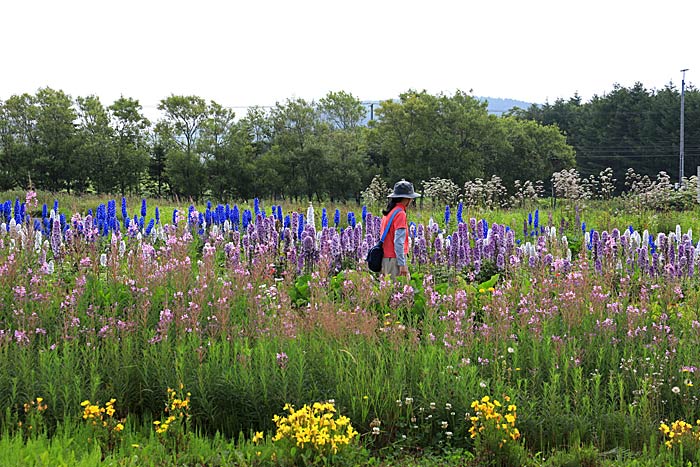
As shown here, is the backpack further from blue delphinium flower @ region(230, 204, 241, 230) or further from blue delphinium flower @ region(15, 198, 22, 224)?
blue delphinium flower @ region(15, 198, 22, 224)

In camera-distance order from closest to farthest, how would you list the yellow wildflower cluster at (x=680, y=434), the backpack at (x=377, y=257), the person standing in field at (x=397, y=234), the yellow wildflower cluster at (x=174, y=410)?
the yellow wildflower cluster at (x=680, y=434) < the yellow wildflower cluster at (x=174, y=410) < the person standing in field at (x=397, y=234) < the backpack at (x=377, y=257)

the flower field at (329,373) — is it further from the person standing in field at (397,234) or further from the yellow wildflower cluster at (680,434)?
the person standing in field at (397,234)

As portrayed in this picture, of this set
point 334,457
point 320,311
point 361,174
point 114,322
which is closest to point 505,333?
point 320,311

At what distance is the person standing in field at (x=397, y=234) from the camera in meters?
7.62

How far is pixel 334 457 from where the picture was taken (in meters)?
4.14

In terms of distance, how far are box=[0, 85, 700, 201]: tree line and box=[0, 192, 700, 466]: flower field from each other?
100 ft

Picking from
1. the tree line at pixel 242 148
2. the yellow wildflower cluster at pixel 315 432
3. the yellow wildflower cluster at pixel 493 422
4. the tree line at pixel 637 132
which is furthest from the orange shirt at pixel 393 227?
the tree line at pixel 637 132

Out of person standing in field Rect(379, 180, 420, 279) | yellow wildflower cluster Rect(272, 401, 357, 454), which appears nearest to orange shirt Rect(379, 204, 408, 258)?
person standing in field Rect(379, 180, 420, 279)

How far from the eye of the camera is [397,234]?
25.0 feet

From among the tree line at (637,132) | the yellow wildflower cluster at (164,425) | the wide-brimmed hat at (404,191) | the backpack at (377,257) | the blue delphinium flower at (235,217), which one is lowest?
the yellow wildflower cluster at (164,425)

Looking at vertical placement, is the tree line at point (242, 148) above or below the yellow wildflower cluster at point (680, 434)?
above

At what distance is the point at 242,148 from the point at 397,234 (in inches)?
1218

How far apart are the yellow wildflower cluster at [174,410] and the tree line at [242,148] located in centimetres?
3210

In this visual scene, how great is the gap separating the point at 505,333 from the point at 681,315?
166 centimetres
